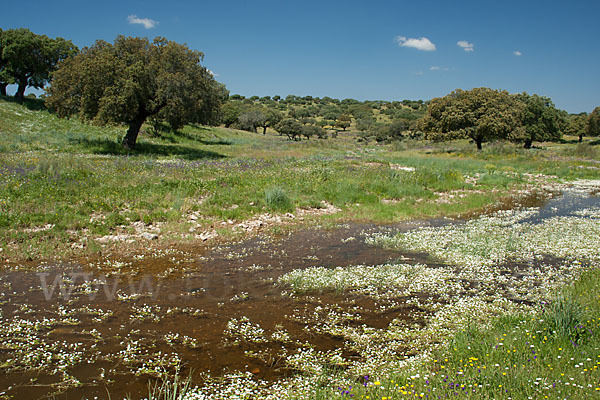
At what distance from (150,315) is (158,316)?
0.16 metres

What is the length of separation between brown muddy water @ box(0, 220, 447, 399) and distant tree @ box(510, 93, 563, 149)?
6569cm

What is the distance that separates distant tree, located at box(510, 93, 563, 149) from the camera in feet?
213

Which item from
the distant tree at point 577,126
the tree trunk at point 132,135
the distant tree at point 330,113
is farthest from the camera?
the distant tree at point 330,113

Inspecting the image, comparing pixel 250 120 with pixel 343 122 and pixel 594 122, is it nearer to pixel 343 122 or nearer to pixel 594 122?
pixel 343 122

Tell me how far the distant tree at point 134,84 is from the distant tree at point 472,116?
109 feet

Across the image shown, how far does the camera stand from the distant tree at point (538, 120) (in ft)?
213

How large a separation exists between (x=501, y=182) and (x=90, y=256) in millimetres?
25712

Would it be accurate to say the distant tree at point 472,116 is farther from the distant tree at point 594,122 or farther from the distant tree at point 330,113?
the distant tree at point 330,113

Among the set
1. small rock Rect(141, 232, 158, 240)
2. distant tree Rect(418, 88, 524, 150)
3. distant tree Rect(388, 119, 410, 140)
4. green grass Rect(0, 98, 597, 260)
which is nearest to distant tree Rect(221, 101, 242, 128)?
distant tree Rect(388, 119, 410, 140)

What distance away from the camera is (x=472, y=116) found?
49.0 m

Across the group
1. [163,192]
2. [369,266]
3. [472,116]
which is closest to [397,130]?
[472,116]

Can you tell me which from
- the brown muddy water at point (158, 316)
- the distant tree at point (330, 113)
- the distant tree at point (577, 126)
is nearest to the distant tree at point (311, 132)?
the distant tree at point (330, 113)

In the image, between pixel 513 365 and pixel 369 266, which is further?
pixel 369 266

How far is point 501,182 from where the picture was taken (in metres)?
26.8
